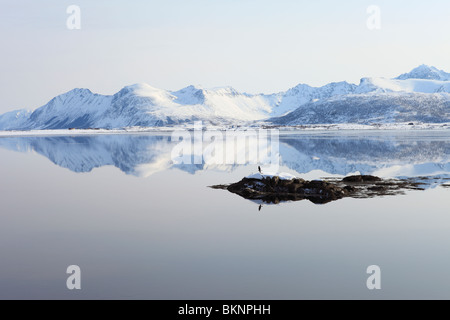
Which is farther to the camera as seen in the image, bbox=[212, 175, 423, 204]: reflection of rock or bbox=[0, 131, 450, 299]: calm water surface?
bbox=[212, 175, 423, 204]: reflection of rock

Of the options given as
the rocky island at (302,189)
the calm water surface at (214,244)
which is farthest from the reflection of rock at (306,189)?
the calm water surface at (214,244)

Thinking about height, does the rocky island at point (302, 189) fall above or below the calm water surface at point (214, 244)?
above

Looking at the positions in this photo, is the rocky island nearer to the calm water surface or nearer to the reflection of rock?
the reflection of rock

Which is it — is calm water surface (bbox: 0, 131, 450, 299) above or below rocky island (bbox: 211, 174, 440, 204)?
below

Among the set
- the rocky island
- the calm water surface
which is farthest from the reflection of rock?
the calm water surface

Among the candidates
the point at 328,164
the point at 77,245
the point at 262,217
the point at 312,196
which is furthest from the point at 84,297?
the point at 328,164

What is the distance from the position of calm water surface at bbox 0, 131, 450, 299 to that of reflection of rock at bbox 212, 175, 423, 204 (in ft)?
3.20

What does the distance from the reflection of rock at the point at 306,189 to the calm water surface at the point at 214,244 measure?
3.20 feet

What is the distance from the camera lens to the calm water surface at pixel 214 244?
1163cm

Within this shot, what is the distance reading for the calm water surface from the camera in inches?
458

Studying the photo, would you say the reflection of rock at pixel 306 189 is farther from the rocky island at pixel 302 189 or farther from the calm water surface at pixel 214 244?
the calm water surface at pixel 214 244

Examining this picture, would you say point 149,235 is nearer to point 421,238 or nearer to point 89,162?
point 421,238

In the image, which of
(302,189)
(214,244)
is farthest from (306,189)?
(214,244)

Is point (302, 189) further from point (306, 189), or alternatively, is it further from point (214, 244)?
point (214, 244)
